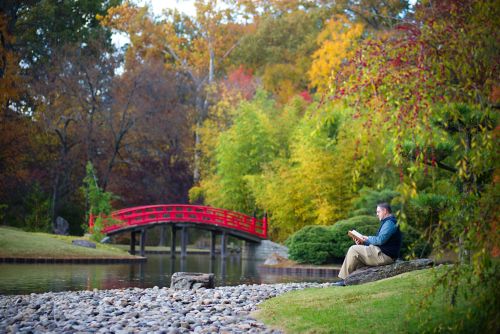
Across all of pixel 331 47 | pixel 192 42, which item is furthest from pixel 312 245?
pixel 192 42

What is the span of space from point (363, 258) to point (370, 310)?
3.20 metres

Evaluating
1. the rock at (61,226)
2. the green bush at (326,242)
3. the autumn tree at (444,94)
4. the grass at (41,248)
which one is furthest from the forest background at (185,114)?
the autumn tree at (444,94)

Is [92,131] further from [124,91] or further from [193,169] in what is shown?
[193,169]

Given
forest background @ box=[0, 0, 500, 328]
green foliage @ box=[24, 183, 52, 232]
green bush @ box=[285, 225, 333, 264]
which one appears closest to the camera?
green bush @ box=[285, 225, 333, 264]

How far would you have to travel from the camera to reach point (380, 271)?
1087cm

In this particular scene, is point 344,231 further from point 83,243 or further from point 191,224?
point 191,224

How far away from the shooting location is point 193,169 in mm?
41375

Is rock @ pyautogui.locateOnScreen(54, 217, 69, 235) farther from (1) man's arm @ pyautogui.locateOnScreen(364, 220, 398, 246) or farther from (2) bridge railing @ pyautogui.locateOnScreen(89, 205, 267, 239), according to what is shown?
(1) man's arm @ pyautogui.locateOnScreen(364, 220, 398, 246)

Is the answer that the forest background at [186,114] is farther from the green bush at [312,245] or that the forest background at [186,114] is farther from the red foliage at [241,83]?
the green bush at [312,245]

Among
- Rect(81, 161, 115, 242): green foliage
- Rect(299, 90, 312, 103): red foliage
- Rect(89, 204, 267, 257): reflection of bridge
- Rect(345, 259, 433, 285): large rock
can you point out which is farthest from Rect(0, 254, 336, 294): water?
Rect(299, 90, 312, 103): red foliage

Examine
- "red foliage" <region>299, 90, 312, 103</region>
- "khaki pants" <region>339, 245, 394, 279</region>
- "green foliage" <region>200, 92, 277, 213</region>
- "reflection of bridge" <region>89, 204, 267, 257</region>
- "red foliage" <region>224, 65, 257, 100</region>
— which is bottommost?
"khaki pants" <region>339, 245, 394, 279</region>

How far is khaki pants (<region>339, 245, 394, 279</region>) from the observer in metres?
11.0

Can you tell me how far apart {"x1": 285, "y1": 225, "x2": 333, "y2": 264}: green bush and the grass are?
6585mm

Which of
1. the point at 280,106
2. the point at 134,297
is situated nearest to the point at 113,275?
the point at 134,297
